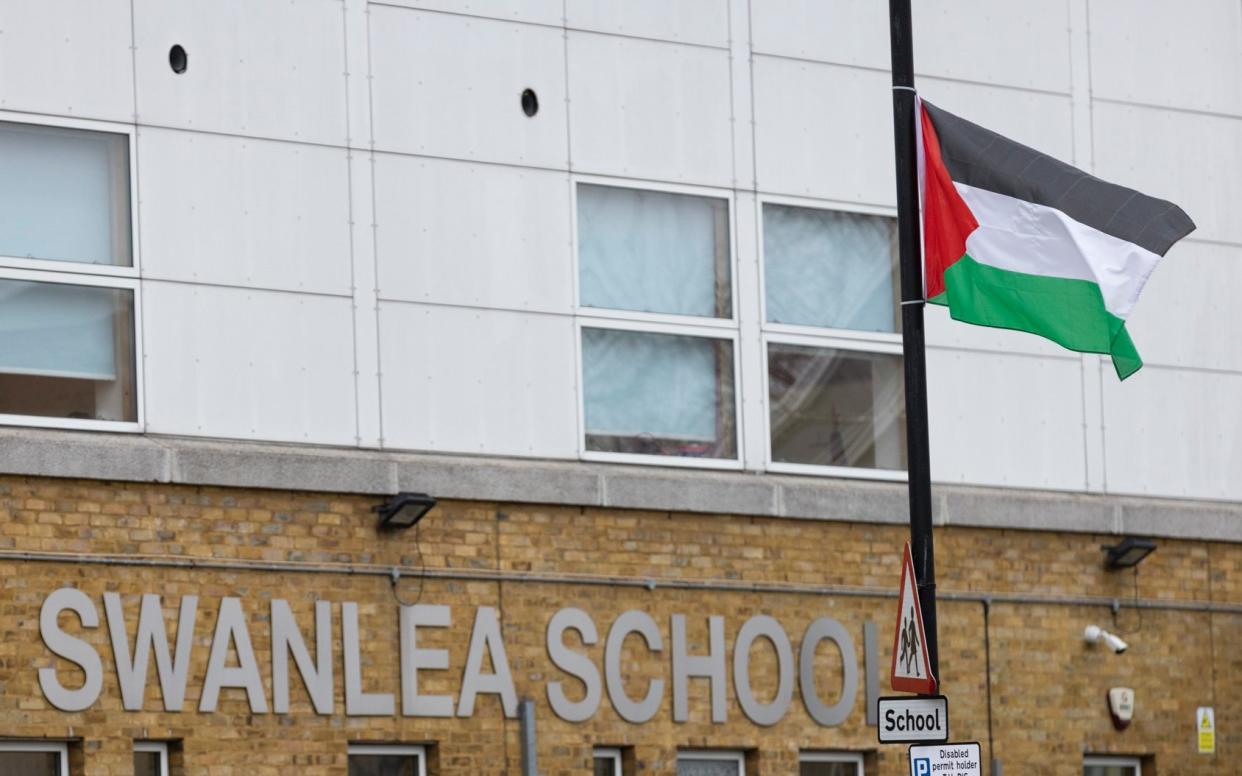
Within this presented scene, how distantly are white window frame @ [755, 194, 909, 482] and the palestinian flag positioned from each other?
452cm

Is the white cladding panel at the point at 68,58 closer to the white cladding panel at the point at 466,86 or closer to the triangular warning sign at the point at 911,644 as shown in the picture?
the white cladding panel at the point at 466,86

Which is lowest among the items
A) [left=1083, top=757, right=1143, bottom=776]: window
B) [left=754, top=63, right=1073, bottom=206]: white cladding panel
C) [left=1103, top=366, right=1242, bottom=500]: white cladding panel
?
[left=1083, top=757, right=1143, bottom=776]: window

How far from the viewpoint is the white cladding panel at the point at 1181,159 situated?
21.0 meters

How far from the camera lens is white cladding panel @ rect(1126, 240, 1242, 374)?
68.5 ft

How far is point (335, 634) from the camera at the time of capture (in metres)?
17.0

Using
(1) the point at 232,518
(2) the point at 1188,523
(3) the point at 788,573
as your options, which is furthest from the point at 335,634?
(2) the point at 1188,523

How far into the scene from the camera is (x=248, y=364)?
671 inches

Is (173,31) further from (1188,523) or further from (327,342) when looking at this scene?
(1188,523)

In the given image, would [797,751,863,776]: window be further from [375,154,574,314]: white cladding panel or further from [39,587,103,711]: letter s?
[39,587,103,711]: letter s

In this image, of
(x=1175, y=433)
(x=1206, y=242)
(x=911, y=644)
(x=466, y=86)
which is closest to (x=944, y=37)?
(x=1206, y=242)

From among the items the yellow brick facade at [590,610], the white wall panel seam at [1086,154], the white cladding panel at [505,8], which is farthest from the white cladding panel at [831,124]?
the yellow brick facade at [590,610]

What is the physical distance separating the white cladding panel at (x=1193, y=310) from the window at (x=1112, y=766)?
318 cm

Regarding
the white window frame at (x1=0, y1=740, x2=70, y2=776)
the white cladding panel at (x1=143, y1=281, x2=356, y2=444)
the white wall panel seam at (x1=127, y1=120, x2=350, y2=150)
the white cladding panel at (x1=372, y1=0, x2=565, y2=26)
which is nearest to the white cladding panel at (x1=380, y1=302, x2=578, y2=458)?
the white cladding panel at (x1=143, y1=281, x2=356, y2=444)

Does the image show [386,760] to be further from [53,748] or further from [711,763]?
[711,763]
